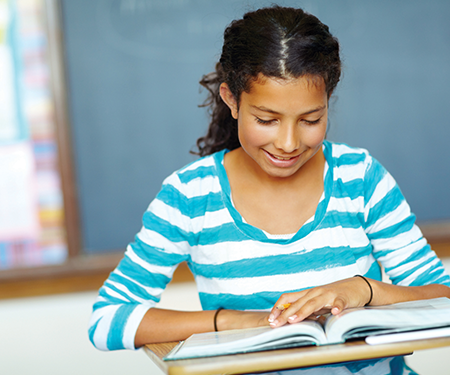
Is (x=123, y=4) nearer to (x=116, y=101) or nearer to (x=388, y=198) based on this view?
(x=116, y=101)

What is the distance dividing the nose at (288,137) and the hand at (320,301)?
266 mm

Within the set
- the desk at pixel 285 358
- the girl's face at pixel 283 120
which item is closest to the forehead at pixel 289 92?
the girl's face at pixel 283 120

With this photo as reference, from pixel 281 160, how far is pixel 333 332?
399 millimetres

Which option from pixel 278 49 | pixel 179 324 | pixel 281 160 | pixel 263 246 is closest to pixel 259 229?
pixel 263 246

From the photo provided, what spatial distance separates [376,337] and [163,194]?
58cm

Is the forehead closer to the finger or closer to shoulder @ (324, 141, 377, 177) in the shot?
shoulder @ (324, 141, 377, 177)

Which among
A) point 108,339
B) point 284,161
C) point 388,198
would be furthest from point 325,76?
point 108,339

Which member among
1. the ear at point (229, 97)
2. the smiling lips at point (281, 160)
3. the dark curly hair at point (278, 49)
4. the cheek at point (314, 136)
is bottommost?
the smiling lips at point (281, 160)

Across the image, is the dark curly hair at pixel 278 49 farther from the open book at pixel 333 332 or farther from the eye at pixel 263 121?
the open book at pixel 333 332

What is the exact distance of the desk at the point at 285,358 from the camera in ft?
2.12

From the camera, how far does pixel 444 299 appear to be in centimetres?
88

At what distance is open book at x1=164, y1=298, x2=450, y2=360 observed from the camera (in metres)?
0.71

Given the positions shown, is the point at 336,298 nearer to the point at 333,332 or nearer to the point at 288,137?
the point at 333,332

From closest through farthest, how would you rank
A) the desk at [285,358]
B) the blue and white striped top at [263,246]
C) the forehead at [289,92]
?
the desk at [285,358] → the forehead at [289,92] → the blue and white striped top at [263,246]
